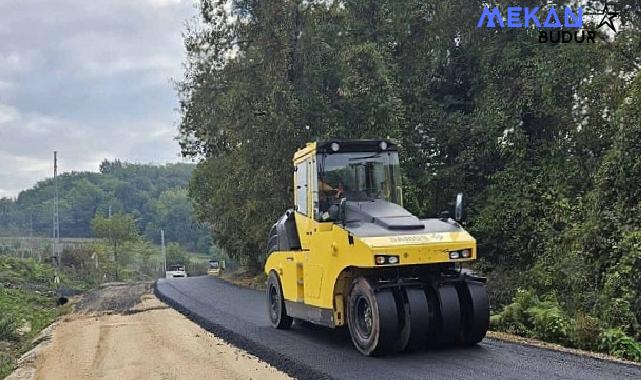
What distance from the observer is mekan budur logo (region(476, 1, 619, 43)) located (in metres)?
18.4

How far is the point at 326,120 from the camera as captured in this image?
22438mm

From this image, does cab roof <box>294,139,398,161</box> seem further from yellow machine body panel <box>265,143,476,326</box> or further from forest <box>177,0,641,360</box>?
forest <box>177,0,641,360</box>

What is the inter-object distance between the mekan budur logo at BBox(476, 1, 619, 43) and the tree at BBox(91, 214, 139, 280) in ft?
152

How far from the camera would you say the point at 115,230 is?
59.9 metres

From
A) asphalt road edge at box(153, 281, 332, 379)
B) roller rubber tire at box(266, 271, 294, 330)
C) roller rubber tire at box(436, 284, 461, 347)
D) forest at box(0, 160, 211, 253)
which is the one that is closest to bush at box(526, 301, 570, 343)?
roller rubber tire at box(436, 284, 461, 347)

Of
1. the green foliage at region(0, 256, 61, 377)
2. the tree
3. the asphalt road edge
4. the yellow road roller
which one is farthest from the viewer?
the tree

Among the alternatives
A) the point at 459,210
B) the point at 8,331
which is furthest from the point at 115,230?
the point at 459,210

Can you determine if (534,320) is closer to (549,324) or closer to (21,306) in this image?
(549,324)

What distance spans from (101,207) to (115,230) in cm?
4786

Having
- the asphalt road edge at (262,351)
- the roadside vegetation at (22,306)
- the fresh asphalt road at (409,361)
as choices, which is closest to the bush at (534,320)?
the fresh asphalt road at (409,361)

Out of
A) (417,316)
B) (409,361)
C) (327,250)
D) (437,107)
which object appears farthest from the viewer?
(437,107)

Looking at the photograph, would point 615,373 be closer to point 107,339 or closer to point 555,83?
point 107,339

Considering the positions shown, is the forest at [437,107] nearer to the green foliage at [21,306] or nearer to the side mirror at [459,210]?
the side mirror at [459,210]

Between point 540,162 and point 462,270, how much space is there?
12383mm
